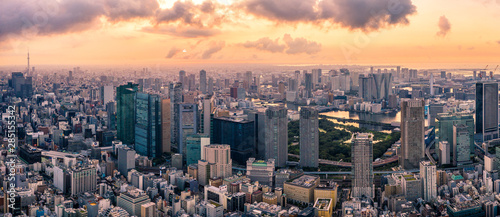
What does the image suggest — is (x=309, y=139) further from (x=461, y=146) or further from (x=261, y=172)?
(x=461, y=146)

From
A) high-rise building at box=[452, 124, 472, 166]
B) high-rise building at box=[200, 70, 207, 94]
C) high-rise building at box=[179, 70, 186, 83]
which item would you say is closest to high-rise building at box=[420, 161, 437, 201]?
high-rise building at box=[452, 124, 472, 166]

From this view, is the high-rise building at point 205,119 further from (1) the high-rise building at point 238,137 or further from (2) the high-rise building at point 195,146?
(2) the high-rise building at point 195,146

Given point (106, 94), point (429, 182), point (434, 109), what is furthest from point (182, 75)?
point (434, 109)

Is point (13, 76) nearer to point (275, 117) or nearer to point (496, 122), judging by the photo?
point (275, 117)

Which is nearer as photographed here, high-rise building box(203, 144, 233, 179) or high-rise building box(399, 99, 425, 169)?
high-rise building box(203, 144, 233, 179)

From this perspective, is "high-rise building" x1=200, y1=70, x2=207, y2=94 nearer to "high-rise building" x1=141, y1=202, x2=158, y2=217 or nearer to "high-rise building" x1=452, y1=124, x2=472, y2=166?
"high-rise building" x1=452, y1=124, x2=472, y2=166

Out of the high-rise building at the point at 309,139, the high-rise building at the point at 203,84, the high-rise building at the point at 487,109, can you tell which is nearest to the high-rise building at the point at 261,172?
the high-rise building at the point at 309,139
